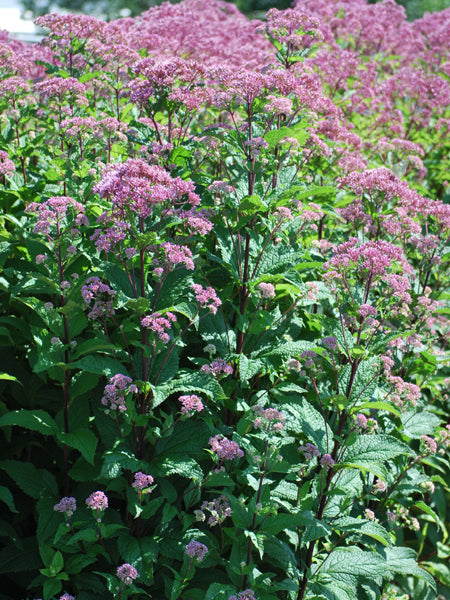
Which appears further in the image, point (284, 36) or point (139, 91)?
point (284, 36)

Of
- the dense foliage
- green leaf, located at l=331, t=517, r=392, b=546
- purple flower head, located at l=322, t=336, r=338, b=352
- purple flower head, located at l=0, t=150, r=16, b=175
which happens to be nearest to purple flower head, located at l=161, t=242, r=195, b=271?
the dense foliage

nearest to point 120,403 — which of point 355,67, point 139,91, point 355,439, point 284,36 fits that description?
point 355,439

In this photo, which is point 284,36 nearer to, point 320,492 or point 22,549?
point 320,492

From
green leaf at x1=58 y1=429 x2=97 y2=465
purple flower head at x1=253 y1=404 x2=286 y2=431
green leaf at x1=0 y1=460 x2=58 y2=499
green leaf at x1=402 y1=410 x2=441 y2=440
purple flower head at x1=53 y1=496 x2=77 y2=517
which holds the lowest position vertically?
green leaf at x1=402 y1=410 x2=441 y2=440

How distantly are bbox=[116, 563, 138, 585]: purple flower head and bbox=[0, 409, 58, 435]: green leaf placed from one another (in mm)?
879

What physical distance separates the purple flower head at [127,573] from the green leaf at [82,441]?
0.59 meters

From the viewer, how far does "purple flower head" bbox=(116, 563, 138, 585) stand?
3045 mm

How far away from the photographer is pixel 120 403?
3.21 metres

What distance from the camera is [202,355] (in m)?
4.36

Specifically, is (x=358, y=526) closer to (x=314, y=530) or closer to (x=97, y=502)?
(x=314, y=530)

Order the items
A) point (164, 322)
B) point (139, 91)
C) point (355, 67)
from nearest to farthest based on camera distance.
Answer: point (164, 322)
point (139, 91)
point (355, 67)

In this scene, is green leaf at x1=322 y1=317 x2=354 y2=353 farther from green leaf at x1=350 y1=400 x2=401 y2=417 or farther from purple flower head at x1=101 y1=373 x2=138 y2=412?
purple flower head at x1=101 y1=373 x2=138 y2=412

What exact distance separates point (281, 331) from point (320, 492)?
1.13 metres

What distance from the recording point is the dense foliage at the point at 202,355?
3.39 metres
